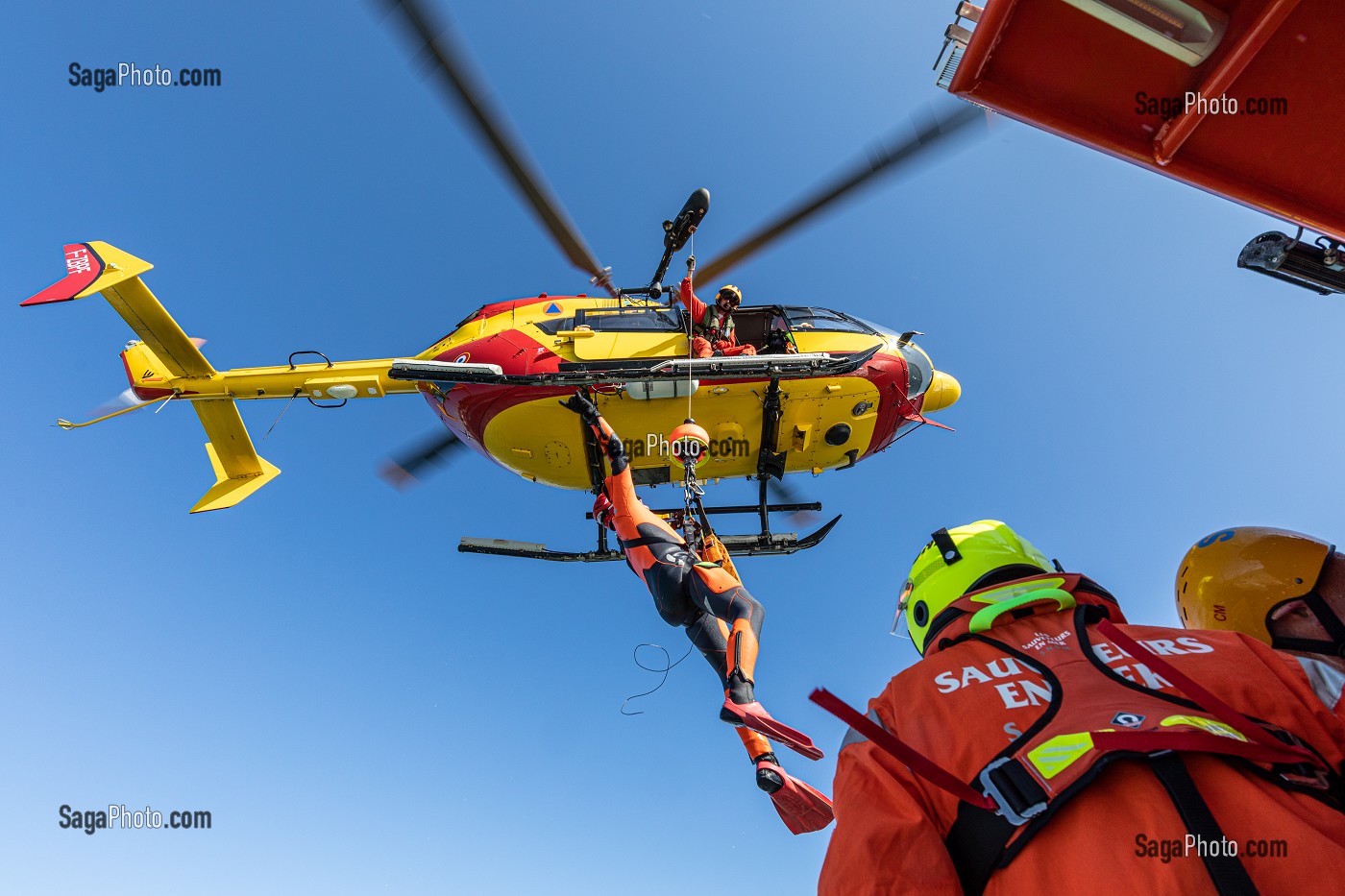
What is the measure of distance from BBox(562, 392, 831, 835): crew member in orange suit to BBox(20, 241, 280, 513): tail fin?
18.0 feet

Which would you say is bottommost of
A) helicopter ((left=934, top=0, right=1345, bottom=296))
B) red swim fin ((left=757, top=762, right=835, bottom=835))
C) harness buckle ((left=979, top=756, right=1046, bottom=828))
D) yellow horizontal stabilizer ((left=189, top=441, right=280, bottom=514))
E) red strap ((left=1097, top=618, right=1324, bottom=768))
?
yellow horizontal stabilizer ((left=189, top=441, right=280, bottom=514))

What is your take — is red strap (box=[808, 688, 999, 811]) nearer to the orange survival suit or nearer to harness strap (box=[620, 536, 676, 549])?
the orange survival suit

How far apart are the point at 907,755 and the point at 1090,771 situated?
36 cm

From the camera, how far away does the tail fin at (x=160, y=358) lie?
25.5ft

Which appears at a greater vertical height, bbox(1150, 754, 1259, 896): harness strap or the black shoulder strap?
bbox(1150, 754, 1259, 896): harness strap

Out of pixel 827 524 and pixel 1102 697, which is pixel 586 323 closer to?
pixel 827 524

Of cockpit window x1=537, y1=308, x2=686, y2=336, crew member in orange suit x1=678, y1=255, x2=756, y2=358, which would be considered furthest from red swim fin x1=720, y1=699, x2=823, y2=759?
cockpit window x1=537, y1=308, x2=686, y2=336

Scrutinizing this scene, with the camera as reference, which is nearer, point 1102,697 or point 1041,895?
point 1041,895

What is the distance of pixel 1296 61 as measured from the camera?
2.47m

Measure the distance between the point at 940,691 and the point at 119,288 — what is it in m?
10.6

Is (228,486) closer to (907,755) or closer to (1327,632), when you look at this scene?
(907,755)

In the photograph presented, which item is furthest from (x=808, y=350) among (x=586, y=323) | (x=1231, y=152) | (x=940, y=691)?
(x=940, y=691)

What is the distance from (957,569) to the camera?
7.64 ft

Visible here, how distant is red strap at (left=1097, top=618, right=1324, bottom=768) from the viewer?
1.28 metres
